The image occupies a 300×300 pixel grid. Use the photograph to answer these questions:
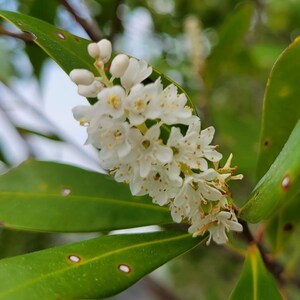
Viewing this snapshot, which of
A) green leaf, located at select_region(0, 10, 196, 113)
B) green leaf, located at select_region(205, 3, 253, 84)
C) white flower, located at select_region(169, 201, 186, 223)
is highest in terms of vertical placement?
green leaf, located at select_region(205, 3, 253, 84)

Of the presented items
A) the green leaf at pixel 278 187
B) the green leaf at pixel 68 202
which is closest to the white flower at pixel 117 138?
the green leaf at pixel 278 187

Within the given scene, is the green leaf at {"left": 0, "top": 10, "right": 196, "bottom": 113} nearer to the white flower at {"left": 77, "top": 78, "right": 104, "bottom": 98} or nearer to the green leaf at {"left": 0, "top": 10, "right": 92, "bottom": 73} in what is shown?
the green leaf at {"left": 0, "top": 10, "right": 92, "bottom": 73}

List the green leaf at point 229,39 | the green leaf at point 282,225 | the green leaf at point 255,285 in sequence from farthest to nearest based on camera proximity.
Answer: the green leaf at point 229,39 → the green leaf at point 282,225 → the green leaf at point 255,285

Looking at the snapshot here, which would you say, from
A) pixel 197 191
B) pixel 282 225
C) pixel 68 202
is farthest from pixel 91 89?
pixel 282 225

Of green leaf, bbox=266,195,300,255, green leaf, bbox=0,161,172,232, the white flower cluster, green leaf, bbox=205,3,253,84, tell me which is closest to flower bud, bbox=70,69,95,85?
the white flower cluster

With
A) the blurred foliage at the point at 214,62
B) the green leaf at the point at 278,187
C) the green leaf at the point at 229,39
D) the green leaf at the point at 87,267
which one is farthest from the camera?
the green leaf at the point at 229,39

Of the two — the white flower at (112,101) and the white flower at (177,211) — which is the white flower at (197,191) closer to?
the white flower at (177,211)
